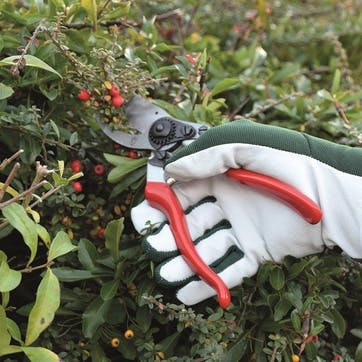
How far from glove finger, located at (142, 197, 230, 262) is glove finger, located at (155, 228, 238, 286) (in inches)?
0.4

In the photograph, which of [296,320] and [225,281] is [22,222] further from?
[296,320]

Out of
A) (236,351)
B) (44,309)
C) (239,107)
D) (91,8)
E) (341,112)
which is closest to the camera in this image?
(44,309)

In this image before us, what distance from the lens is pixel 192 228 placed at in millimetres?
1023

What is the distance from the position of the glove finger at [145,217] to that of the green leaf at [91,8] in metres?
0.34

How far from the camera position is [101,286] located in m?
1.09

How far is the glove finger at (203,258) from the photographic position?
984mm

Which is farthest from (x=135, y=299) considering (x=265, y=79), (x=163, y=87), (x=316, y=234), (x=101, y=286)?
(x=265, y=79)

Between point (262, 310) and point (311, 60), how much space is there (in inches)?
45.2

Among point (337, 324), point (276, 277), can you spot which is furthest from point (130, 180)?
point (337, 324)

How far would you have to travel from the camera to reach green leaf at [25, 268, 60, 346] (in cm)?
83

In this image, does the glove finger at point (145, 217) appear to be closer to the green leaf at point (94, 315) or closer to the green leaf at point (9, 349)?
the green leaf at point (94, 315)

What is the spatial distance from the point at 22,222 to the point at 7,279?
78 mm

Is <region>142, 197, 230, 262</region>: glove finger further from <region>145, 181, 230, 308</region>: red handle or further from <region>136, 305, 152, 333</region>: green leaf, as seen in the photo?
<region>136, 305, 152, 333</region>: green leaf

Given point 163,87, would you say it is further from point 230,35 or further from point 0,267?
point 230,35
